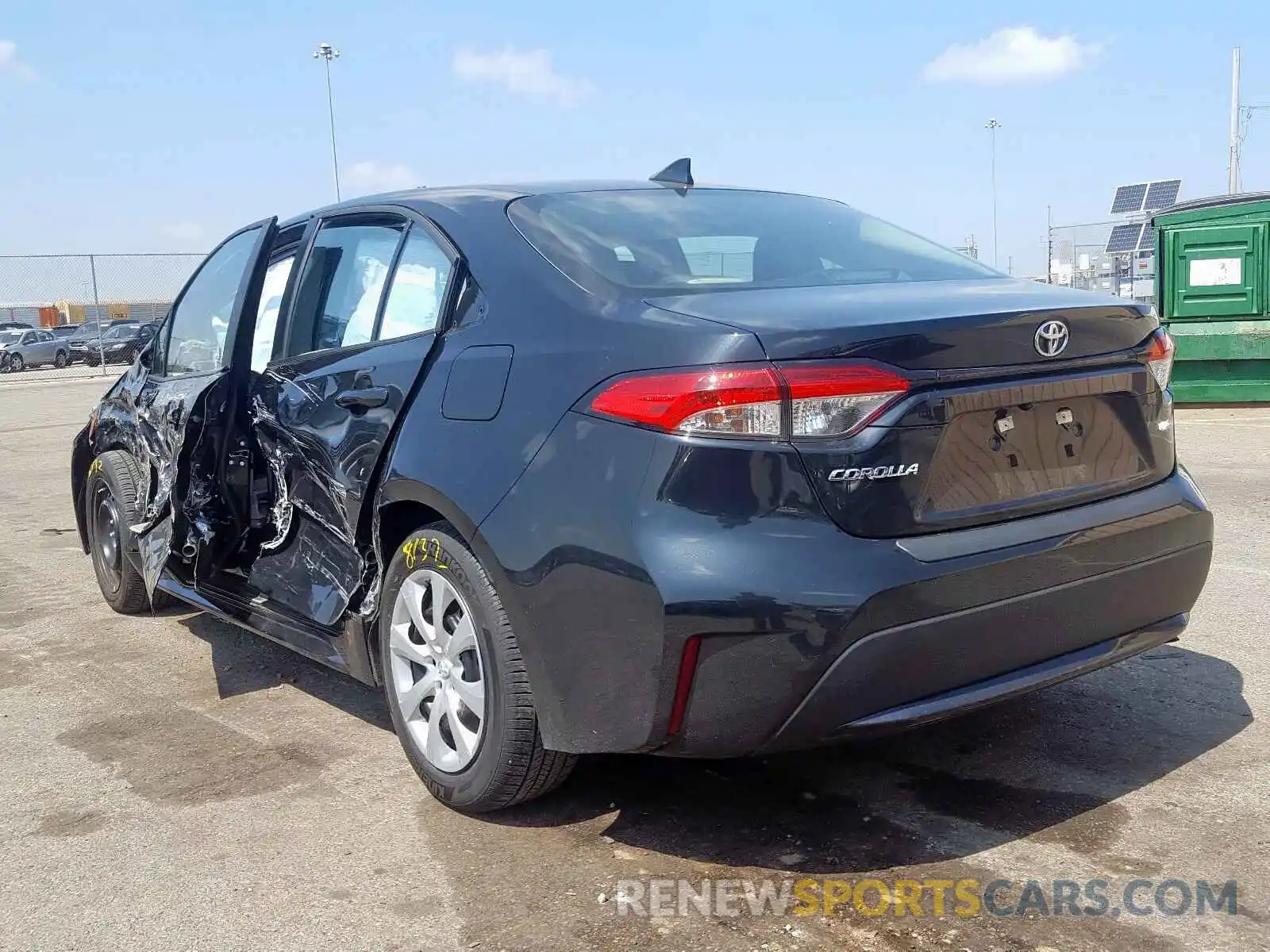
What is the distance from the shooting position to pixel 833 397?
2500 mm

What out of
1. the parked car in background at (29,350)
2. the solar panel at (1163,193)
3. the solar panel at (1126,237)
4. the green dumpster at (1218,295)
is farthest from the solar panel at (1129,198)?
the parked car in background at (29,350)

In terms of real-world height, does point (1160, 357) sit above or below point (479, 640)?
above

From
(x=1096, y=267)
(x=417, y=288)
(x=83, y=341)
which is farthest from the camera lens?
(x=83, y=341)

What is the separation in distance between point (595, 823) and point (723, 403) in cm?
123

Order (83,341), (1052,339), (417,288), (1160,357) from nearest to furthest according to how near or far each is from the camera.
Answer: (1052,339)
(1160,357)
(417,288)
(83,341)

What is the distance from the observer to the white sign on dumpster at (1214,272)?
12.0m

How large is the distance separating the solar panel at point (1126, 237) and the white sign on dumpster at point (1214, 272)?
15275mm

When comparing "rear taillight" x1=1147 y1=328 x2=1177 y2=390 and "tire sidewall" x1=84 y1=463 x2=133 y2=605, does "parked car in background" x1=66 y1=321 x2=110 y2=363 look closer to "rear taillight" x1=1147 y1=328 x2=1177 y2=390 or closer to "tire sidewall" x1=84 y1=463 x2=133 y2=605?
"tire sidewall" x1=84 y1=463 x2=133 y2=605

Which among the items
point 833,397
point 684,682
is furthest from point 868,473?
point 684,682

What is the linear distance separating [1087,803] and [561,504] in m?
1.56

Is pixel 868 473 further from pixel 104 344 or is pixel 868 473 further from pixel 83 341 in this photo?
pixel 83 341

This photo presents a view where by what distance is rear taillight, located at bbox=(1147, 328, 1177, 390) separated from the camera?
3.03 metres

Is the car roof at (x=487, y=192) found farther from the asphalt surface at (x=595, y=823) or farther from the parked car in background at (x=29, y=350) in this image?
the parked car in background at (x=29, y=350)

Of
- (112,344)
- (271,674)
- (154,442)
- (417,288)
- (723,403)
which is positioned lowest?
(271,674)
